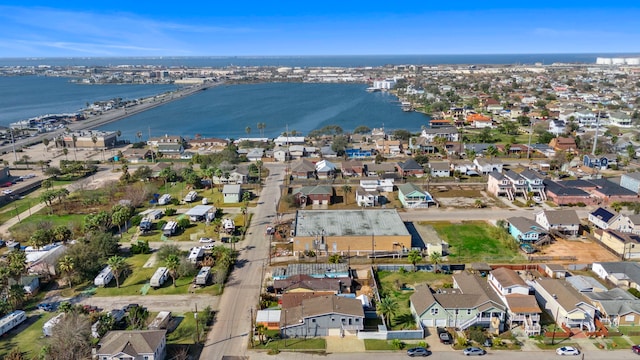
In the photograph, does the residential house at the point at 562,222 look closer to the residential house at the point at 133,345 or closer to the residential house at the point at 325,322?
the residential house at the point at 325,322

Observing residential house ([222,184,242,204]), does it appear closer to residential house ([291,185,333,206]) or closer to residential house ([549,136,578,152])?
residential house ([291,185,333,206])

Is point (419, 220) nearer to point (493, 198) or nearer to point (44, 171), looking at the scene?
point (493, 198)

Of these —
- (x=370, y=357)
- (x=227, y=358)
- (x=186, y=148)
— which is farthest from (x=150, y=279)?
(x=186, y=148)

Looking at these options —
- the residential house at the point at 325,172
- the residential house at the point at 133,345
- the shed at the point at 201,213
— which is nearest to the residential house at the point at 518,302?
the residential house at the point at 133,345

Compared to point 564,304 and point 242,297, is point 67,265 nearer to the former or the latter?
point 242,297

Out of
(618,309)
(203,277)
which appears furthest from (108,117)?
(618,309)

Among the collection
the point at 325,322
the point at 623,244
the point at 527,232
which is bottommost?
→ the point at 325,322

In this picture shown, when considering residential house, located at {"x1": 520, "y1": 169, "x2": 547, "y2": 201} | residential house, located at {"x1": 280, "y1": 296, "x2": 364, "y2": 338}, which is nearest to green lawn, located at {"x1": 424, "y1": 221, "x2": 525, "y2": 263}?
residential house, located at {"x1": 520, "y1": 169, "x2": 547, "y2": 201}
